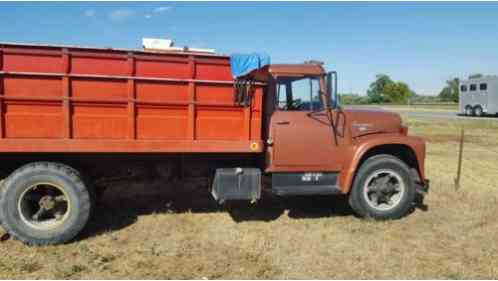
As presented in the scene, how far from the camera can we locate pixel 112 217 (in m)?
5.68

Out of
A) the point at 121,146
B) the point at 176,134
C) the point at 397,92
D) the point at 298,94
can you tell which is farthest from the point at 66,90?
the point at 397,92

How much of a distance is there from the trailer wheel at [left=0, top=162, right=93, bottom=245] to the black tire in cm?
342

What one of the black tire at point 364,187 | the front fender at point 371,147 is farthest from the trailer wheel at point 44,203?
the black tire at point 364,187

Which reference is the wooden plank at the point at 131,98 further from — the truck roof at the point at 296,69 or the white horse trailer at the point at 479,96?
the white horse trailer at the point at 479,96

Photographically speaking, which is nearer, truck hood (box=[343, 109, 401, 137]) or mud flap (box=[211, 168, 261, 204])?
mud flap (box=[211, 168, 261, 204])

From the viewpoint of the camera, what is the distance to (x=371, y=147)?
5523mm

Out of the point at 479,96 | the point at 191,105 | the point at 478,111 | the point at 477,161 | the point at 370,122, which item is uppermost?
the point at 479,96

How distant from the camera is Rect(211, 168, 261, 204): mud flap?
206 inches

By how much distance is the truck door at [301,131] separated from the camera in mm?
5402

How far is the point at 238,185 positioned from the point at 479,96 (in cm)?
3021

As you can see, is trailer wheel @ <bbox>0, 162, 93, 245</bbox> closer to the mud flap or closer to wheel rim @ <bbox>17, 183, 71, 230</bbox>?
wheel rim @ <bbox>17, 183, 71, 230</bbox>

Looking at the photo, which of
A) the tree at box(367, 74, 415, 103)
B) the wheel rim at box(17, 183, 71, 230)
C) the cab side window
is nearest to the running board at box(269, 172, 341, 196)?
the cab side window

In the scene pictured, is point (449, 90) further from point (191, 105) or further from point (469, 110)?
point (191, 105)

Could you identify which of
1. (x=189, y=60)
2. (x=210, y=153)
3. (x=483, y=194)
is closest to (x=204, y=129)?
(x=210, y=153)
